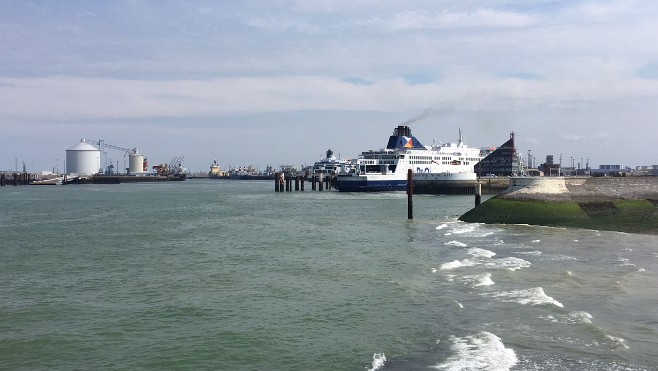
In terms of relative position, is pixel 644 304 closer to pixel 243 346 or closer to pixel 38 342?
pixel 243 346

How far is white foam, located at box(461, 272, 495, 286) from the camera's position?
21984mm

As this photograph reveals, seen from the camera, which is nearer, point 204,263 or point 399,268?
point 399,268

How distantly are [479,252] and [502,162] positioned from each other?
114m

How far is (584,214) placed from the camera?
4072 centimetres

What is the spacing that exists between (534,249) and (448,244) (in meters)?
4.80

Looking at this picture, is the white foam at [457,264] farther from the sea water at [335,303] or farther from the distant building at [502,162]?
the distant building at [502,162]

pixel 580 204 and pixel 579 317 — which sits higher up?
pixel 580 204

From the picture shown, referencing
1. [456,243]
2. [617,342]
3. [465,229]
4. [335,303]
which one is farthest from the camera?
[465,229]

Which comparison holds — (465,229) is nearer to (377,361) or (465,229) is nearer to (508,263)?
(508,263)

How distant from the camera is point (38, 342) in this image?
15.6m

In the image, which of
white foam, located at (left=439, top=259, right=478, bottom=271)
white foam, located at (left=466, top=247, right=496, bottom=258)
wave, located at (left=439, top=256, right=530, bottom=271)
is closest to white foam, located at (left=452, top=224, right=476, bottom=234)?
A: white foam, located at (left=466, top=247, right=496, bottom=258)

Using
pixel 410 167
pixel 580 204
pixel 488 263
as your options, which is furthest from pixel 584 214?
pixel 410 167

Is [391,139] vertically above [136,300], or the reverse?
[391,139]

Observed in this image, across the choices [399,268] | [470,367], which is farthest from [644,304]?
[399,268]
